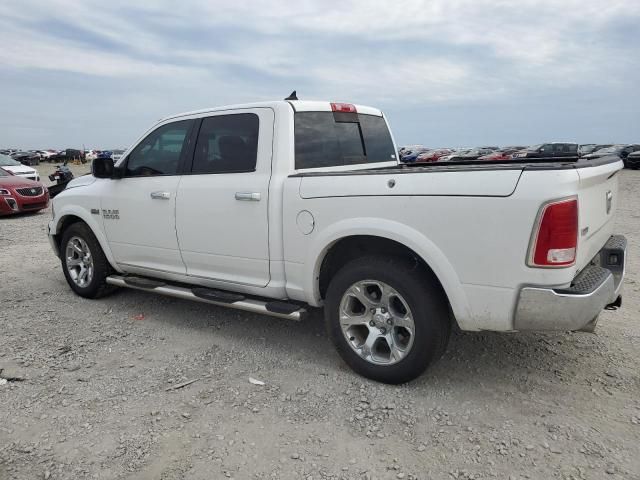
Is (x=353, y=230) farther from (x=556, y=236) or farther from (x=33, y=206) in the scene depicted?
(x=33, y=206)

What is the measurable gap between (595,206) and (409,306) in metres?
1.25

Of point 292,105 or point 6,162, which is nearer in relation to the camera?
point 292,105

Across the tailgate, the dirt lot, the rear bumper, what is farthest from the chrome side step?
the tailgate

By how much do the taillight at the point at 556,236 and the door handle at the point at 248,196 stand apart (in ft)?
6.33

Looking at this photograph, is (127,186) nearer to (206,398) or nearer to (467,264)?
(206,398)

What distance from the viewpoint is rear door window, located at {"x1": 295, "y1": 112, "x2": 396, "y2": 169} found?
387 cm

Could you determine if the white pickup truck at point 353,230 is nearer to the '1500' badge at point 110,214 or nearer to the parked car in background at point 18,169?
the '1500' badge at point 110,214

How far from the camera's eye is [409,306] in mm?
3104

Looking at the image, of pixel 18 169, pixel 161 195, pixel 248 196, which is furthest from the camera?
pixel 18 169

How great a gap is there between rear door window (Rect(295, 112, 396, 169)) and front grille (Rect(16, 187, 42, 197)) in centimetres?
1057

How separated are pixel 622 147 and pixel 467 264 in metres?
35.0

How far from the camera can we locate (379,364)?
3.32 meters

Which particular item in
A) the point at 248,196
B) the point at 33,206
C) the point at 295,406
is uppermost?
the point at 248,196

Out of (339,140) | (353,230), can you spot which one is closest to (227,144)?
(339,140)
